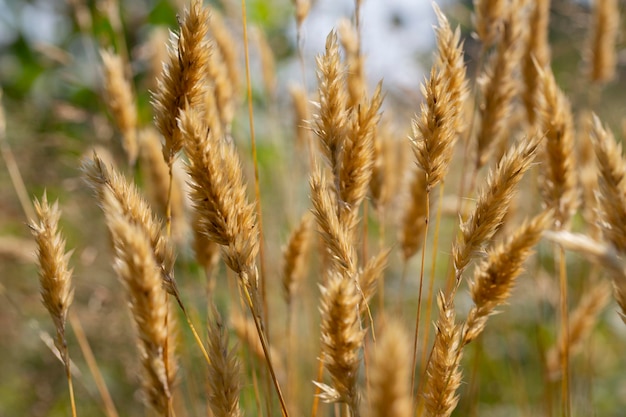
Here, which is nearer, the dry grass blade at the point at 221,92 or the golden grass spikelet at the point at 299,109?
the dry grass blade at the point at 221,92

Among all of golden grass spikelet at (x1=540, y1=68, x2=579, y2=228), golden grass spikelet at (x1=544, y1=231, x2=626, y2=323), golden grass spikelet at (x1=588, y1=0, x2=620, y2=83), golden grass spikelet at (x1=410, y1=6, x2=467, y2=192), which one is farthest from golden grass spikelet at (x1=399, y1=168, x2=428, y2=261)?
golden grass spikelet at (x1=588, y1=0, x2=620, y2=83)

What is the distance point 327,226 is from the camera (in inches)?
33.3

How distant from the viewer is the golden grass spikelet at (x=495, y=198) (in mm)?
798

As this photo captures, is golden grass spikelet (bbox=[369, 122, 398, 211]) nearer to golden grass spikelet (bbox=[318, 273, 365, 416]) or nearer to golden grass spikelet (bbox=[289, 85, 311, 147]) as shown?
golden grass spikelet (bbox=[289, 85, 311, 147])

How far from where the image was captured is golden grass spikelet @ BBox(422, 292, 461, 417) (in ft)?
2.58

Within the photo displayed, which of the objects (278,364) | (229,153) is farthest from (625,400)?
(229,153)

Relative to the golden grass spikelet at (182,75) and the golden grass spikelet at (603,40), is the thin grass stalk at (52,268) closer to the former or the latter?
the golden grass spikelet at (182,75)

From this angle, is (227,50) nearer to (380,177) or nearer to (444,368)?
(380,177)

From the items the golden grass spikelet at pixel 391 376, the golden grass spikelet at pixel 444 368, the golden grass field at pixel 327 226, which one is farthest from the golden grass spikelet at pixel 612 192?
the golden grass spikelet at pixel 391 376

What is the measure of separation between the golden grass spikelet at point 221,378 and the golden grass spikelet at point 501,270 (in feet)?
1.11

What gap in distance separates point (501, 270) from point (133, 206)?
524 millimetres

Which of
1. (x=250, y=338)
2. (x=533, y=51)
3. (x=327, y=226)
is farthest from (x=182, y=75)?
(x=533, y=51)

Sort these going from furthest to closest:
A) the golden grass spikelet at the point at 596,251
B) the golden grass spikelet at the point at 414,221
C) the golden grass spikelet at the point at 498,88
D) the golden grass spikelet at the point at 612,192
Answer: the golden grass spikelet at the point at 414,221 < the golden grass spikelet at the point at 498,88 < the golden grass spikelet at the point at 612,192 < the golden grass spikelet at the point at 596,251

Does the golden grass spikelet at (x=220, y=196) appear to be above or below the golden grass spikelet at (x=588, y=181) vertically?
above
